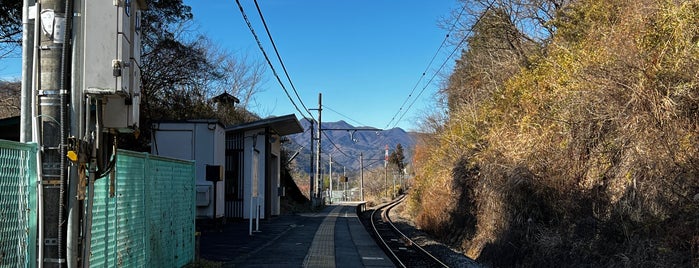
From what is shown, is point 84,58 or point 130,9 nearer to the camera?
point 84,58

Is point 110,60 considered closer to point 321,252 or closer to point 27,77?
point 27,77

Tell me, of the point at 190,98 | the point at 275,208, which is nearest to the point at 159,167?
the point at 190,98

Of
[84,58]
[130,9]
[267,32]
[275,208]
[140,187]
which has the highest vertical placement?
[267,32]

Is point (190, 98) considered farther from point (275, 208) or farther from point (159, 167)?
point (159, 167)

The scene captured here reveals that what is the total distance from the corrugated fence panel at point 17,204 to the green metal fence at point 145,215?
1351 millimetres

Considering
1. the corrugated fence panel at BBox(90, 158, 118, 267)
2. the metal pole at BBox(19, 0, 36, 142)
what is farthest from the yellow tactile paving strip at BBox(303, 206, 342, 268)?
the metal pole at BBox(19, 0, 36, 142)

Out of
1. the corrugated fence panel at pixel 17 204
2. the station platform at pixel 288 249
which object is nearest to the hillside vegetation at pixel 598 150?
the station platform at pixel 288 249

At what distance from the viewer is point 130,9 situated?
4707mm

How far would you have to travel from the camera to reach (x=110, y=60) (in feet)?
14.1

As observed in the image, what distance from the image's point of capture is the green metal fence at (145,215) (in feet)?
19.2

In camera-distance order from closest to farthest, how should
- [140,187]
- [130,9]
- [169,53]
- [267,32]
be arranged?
[130,9] < [140,187] < [267,32] < [169,53]

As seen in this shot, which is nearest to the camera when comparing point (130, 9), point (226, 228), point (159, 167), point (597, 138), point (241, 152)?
point (130, 9)

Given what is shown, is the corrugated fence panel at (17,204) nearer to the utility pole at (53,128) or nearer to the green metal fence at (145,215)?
the utility pole at (53,128)

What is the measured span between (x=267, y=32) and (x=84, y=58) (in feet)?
26.6
